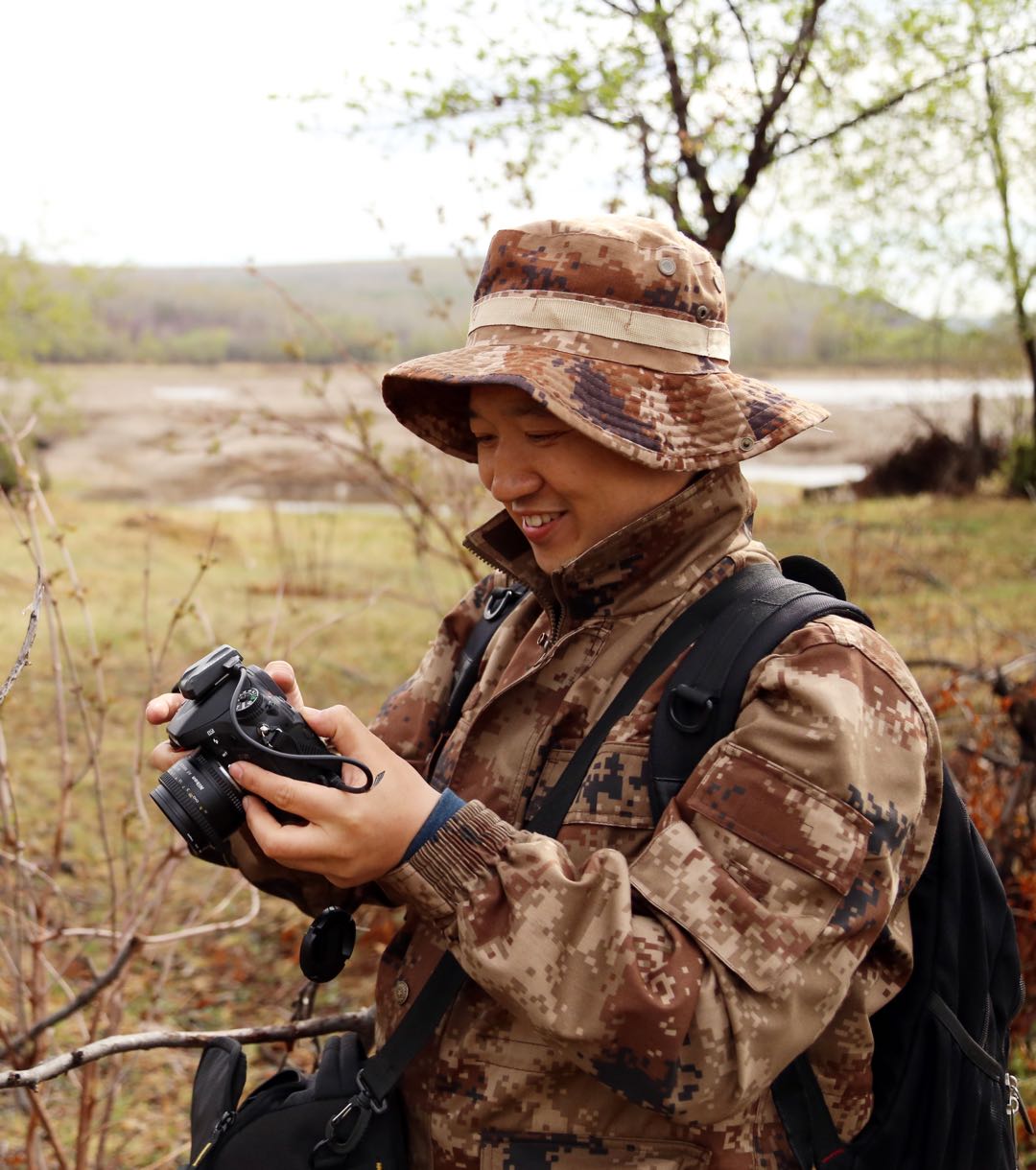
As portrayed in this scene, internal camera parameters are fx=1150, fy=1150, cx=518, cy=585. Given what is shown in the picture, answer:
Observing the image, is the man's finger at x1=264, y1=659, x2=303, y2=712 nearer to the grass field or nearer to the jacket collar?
the jacket collar

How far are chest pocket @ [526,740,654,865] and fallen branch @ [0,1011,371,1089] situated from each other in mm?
833

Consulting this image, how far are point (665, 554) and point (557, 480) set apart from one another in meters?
0.20

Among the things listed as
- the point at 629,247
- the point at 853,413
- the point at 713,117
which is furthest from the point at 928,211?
the point at 853,413

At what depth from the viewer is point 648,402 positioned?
5.49ft

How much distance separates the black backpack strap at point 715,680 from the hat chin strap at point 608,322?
416 millimetres

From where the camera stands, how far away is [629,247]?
1717mm

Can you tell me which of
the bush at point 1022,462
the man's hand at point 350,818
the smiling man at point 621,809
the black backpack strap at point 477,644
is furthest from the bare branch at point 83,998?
the bush at point 1022,462

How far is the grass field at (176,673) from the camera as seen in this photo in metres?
3.54

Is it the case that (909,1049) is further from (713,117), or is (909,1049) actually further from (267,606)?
(267,606)

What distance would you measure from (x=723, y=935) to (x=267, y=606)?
401 inches

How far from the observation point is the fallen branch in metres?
1.82

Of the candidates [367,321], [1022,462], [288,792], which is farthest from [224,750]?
[1022,462]

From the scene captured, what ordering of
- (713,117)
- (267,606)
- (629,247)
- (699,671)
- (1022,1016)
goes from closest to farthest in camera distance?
(699,671)
(629,247)
(1022,1016)
(713,117)
(267,606)

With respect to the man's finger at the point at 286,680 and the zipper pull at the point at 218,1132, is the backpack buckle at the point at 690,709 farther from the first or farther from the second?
the zipper pull at the point at 218,1132
